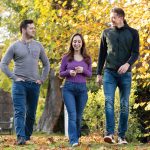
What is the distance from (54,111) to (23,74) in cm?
1410

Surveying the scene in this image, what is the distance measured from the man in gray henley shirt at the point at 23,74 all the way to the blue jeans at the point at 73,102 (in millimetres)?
627

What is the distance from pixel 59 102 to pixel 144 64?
476 inches

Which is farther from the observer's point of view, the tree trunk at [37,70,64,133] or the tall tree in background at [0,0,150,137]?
the tree trunk at [37,70,64,133]

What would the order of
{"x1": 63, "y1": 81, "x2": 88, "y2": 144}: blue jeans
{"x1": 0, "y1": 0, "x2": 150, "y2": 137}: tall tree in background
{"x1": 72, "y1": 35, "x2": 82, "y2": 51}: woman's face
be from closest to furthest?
{"x1": 63, "y1": 81, "x2": 88, "y2": 144}: blue jeans
{"x1": 72, "y1": 35, "x2": 82, "y2": 51}: woman's face
{"x1": 0, "y1": 0, "x2": 150, "y2": 137}: tall tree in background

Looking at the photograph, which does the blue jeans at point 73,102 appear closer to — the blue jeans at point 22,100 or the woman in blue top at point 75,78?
the woman in blue top at point 75,78

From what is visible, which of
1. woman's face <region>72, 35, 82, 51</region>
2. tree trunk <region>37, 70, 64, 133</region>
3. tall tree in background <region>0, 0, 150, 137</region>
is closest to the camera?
woman's face <region>72, 35, 82, 51</region>

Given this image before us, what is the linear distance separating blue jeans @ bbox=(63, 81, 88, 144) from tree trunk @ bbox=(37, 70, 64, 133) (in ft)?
45.6

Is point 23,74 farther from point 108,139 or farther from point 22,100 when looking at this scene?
point 108,139

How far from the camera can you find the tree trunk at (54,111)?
2258 centimetres

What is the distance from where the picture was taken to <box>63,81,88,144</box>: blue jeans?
8.33m

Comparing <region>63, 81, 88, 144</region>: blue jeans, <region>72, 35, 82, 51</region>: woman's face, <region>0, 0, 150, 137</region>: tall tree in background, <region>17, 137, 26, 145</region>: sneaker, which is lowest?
<region>17, 137, 26, 145</region>: sneaker

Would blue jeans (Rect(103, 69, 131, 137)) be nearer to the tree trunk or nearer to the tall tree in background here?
the tall tree in background

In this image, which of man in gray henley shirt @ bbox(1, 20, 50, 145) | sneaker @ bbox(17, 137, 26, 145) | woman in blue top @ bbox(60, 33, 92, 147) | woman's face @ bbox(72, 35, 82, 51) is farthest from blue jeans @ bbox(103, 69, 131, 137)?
sneaker @ bbox(17, 137, 26, 145)

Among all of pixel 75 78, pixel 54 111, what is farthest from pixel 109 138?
pixel 54 111
